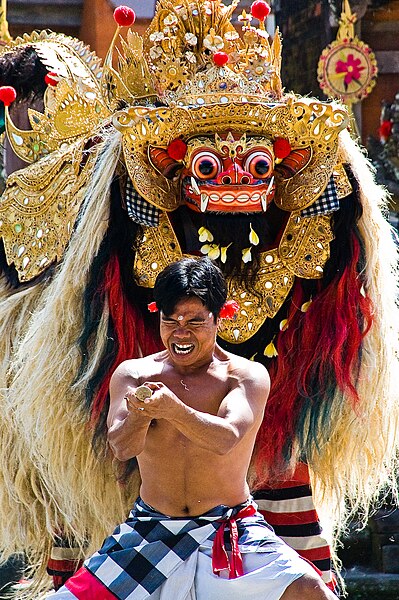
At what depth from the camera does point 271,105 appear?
3.60 metres

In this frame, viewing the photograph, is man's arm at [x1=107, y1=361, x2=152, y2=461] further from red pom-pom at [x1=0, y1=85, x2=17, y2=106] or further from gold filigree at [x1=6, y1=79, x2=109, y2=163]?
red pom-pom at [x1=0, y1=85, x2=17, y2=106]

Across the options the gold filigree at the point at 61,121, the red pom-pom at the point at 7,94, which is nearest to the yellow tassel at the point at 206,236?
the gold filigree at the point at 61,121

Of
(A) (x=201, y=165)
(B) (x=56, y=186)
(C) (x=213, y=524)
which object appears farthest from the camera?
(B) (x=56, y=186)

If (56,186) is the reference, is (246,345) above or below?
below

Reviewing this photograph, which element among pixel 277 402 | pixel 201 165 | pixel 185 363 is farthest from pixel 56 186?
pixel 185 363

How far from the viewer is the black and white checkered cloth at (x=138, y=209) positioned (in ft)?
12.0

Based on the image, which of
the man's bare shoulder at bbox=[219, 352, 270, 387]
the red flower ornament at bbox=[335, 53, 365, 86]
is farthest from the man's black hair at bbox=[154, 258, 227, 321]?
the red flower ornament at bbox=[335, 53, 365, 86]

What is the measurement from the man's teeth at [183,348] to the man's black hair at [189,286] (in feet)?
0.25

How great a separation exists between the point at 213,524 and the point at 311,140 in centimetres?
120

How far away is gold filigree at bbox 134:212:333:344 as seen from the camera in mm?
3674

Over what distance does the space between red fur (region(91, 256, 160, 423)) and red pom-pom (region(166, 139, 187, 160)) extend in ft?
1.05

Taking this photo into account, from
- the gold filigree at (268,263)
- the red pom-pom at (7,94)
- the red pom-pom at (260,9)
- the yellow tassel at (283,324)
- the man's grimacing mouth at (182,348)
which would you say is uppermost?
the red pom-pom at (260,9)

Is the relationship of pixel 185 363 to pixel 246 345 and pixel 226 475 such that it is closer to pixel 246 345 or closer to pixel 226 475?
pixel 226 475

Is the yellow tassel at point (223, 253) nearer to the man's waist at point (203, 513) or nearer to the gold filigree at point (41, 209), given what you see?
the gold filigree at point (41, 209)
